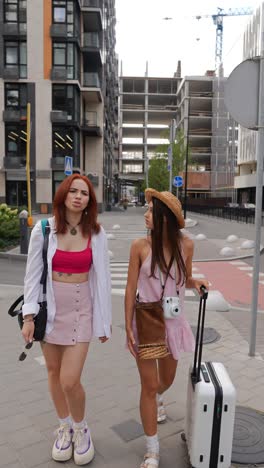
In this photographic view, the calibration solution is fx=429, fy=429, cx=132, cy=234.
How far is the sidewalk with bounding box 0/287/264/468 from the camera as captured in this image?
2.91 meters

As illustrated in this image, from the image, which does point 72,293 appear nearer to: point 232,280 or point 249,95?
point 249,95

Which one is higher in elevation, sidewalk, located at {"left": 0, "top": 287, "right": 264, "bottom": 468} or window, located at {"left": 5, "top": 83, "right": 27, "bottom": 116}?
window, located at {"left": 5, "top": 83, "right": 27, "bottom": 116}

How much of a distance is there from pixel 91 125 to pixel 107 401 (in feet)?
133

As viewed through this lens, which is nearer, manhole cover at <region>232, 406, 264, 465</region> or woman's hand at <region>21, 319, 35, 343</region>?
woman's hand at <region>21, 319, 35, 343</region>

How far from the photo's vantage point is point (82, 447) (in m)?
2.80

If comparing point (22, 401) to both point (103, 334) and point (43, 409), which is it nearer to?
point (43, 409)

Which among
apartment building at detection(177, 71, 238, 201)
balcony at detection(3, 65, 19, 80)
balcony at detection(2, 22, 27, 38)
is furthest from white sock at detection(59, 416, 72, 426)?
apartment building at detection(177, 71, 238, 201)

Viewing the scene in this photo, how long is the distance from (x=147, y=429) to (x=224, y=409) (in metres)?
0.55

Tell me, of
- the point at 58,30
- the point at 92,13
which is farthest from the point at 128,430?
the point at 92,13

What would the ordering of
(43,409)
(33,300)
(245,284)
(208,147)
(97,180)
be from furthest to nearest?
(208,147) → (97,180) → (245,284) → (43,409) → (33,300)

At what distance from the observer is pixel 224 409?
2463 mm

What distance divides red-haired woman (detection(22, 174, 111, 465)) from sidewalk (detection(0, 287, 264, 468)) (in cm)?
27

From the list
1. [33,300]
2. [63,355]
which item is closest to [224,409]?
[63,355]

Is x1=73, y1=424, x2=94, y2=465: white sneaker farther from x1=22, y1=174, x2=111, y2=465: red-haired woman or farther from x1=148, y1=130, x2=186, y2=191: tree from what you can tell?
x1=148, y1=130, x2=186, y2=191: tree
